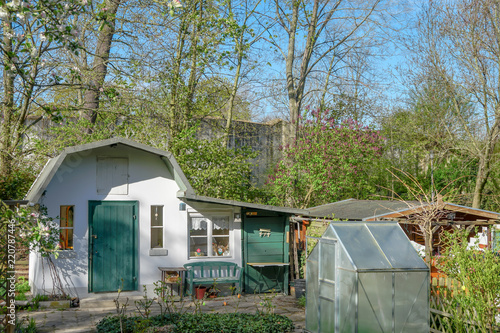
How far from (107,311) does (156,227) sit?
2.52 metres

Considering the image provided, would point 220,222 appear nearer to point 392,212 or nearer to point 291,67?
point 392,212

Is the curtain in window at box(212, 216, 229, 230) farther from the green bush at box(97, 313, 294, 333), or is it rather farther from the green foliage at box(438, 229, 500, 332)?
the green foliage at box(438, 229, 500, 332)

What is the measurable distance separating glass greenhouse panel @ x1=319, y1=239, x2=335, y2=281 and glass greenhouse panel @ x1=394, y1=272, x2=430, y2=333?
1002mm

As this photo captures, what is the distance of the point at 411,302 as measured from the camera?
8.19 meters

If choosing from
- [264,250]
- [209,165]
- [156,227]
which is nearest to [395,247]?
[264,250]

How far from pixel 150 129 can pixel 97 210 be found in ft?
14.6

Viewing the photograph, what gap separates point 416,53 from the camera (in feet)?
Answer: 66.7

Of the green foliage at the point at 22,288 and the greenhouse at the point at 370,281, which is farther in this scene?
the green foliage at the point at 22,288

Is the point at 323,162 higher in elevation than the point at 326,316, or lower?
higher

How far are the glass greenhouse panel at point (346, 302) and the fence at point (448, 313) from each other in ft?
5.44

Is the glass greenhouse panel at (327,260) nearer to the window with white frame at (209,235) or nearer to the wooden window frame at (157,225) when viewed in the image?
the window with white frame at (209,235)

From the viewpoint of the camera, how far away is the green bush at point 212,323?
29.8ft

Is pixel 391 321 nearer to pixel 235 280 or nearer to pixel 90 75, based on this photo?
pixel 235 280

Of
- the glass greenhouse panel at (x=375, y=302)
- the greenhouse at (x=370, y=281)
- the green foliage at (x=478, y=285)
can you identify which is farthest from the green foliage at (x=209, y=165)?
the green foliage at (x=478, y=285)
